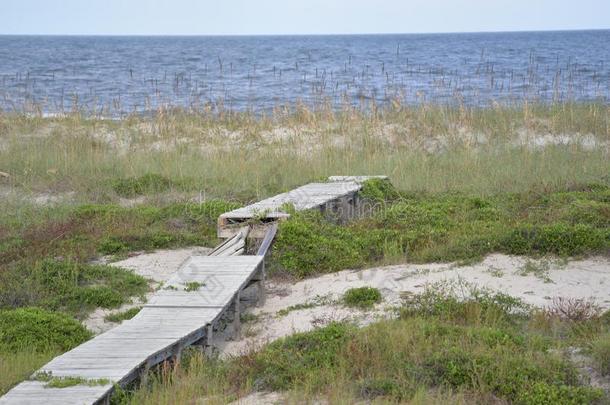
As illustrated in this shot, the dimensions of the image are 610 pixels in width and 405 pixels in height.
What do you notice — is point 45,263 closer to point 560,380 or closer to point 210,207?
point 210,207

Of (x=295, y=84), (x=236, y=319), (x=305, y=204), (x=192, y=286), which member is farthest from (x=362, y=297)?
(x=295, y=84)

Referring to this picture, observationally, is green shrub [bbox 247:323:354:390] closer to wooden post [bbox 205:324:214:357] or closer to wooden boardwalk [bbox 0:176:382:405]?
wooden post [bbox 205:324:214:357]

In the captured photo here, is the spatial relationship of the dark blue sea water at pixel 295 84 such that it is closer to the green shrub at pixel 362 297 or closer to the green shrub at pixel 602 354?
the green shrub at pixel 362 297

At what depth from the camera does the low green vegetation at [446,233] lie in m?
9.52

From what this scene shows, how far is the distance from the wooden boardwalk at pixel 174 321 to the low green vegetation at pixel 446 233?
0.40 meters

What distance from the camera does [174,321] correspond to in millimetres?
7191

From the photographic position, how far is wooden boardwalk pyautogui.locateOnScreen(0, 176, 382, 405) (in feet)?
18.8

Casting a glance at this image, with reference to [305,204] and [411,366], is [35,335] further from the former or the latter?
[305,204]

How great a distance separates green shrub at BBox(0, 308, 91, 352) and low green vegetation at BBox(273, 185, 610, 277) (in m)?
2.68

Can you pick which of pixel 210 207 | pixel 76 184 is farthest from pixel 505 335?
pixel 76 184

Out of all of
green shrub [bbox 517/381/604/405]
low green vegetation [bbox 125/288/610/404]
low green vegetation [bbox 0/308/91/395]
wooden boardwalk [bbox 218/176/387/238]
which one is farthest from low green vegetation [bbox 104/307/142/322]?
green shrub [bbox 517/381/604/405]

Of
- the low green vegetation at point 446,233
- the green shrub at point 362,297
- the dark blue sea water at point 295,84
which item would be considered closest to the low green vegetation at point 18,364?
the green shrub at point 362,297

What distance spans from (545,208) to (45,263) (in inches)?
241

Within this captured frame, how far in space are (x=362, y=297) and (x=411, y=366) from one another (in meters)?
2.01
